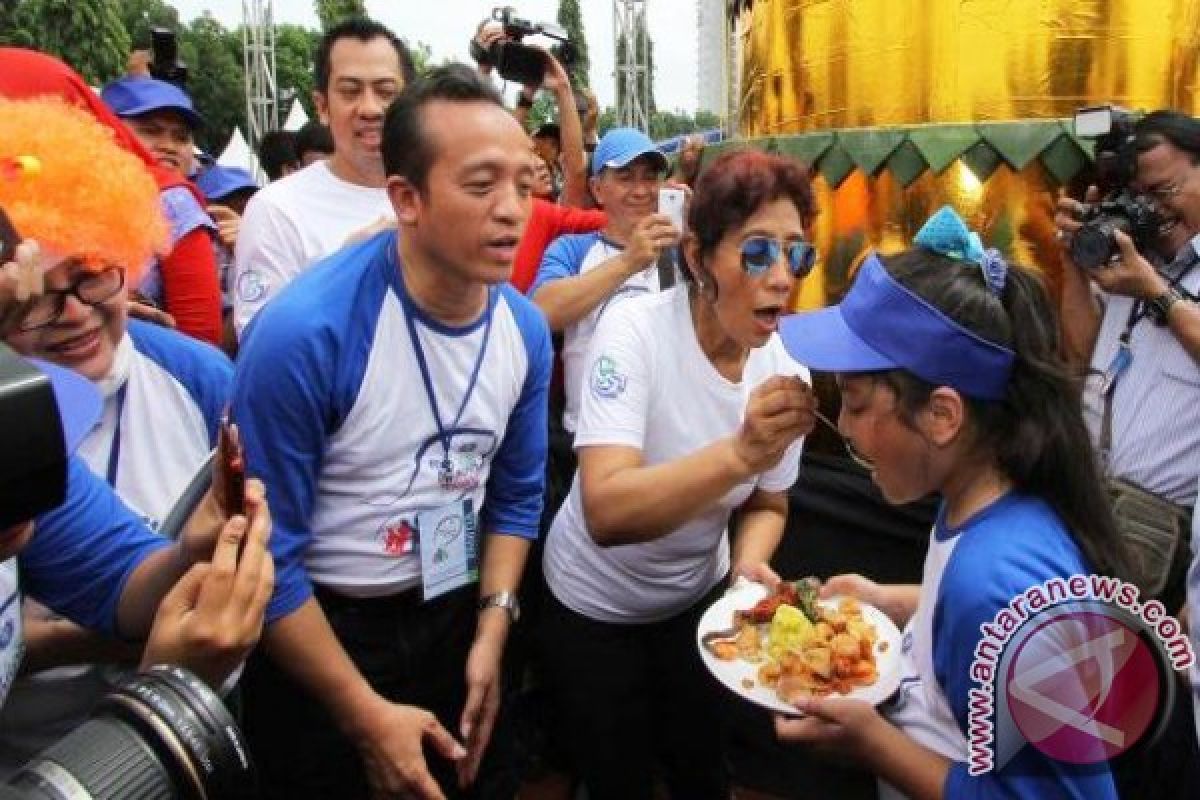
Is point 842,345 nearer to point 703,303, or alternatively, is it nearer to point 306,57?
point 703,303

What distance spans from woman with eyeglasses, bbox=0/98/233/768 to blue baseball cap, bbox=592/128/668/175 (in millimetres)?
2081

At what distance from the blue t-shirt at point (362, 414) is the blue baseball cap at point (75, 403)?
45 cm

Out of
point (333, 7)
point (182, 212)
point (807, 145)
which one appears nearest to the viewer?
point (182, 212)

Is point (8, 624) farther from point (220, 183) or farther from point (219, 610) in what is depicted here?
point (220, 183)

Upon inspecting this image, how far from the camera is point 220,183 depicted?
4.73 m

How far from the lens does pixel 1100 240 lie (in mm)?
3049

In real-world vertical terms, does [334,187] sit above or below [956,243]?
above

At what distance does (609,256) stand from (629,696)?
6.09ft

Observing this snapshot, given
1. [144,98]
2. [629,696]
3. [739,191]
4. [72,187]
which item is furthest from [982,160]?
[144,98]

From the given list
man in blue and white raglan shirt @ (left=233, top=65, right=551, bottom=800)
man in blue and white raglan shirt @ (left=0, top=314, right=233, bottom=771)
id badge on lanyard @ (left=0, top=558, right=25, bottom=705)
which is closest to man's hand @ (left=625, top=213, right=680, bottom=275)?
man in blue and white raglan shirt @ (left=233, top=65, right=551, bottom=800)

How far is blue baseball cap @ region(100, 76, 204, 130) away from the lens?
3.48 m

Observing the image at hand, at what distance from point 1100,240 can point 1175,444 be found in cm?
73

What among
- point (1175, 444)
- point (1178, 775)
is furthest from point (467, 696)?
point (1175, 444)

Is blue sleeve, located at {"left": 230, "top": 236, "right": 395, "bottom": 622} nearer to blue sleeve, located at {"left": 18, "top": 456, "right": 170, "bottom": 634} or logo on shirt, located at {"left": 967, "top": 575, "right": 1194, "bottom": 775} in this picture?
blue sleeve, located at {"left": 18, "top": 456, "right": 170, "bottom": 634}
